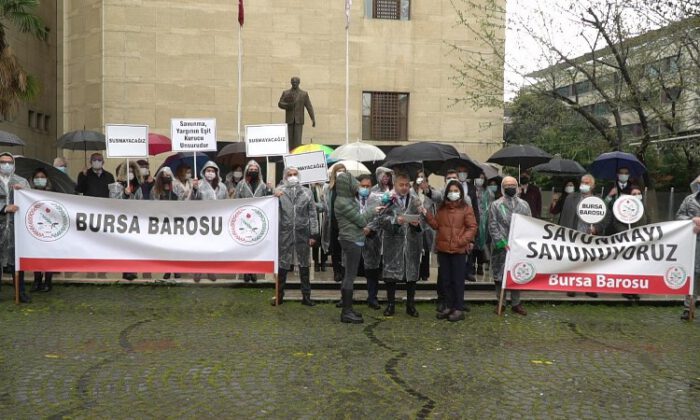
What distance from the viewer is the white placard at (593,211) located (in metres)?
10.3

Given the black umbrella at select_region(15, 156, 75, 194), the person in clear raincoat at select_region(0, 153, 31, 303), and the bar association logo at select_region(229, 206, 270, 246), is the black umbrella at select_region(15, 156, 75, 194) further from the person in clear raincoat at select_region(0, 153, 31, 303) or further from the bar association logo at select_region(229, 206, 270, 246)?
the bar association logo at select_region(229, 206, 270, 246)

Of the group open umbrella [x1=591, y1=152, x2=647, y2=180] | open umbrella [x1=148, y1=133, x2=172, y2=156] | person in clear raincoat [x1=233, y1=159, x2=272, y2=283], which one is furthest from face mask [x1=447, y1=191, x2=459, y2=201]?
open umbrella [x1=148, y1=133, x2=172, y2=156]

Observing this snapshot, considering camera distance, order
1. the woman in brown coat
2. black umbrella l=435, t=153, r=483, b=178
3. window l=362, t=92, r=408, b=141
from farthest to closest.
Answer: window l=362, t=92, r=408, b=141
black umbrella l=435, t=153, r=483, b=178
the woman in brown coat

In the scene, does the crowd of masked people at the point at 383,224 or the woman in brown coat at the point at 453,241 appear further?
the woman in brown coat at the point at 453,241

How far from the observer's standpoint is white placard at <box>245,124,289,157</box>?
1197cm

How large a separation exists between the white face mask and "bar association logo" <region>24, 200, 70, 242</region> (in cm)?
69

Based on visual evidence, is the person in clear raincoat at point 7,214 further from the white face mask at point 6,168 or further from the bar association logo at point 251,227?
the bar association logo at point 251,227

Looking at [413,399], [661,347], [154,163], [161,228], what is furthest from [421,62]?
[413,399]

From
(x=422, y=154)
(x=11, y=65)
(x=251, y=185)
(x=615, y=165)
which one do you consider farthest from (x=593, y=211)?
(x=11, y=65)

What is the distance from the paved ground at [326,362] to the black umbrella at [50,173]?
7.35 ft

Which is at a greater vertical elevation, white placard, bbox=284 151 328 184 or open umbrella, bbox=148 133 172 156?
open umbrella, bbox=148 133 172 156

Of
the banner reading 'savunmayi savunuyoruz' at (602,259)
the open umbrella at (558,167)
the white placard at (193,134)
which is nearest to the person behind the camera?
the banner reading 'savunmayi savunuyoruz' at (602,259)

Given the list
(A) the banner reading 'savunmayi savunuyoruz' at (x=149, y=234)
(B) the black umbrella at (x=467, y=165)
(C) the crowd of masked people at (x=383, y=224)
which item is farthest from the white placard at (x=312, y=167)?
(B) the black umbrella at (x=467, y=165)

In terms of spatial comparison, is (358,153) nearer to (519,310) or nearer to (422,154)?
(422,154)
